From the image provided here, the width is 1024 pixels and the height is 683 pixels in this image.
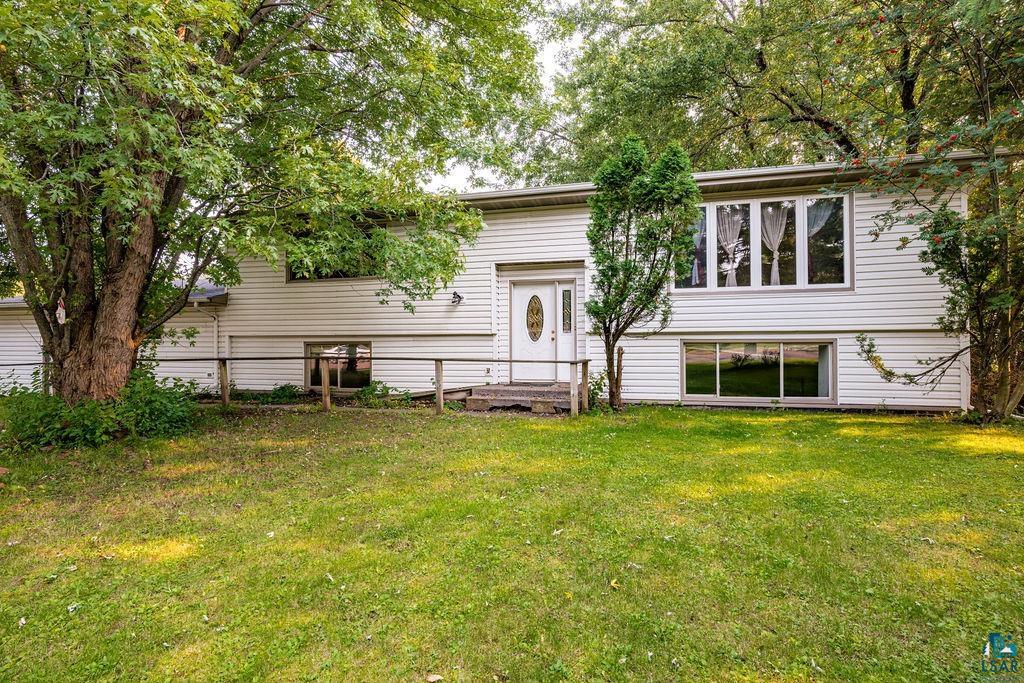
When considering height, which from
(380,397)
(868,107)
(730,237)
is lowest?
(380,397)

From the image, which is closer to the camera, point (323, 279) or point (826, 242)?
point (826, 242)

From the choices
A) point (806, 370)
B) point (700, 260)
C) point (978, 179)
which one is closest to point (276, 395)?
point (700, 260)

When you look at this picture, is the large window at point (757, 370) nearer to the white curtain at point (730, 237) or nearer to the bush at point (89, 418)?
the white curtain at point (730, 237)

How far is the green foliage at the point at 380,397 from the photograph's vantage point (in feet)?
30.9

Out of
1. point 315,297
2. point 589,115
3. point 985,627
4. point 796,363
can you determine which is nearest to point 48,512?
point 985,627

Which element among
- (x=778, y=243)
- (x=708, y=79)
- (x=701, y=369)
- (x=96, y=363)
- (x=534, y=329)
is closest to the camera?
(x=96, y=363)

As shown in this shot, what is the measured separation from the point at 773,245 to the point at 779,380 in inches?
100

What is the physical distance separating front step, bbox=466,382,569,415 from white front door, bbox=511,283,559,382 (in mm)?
661

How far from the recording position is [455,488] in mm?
4383

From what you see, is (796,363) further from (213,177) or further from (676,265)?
(213,177)

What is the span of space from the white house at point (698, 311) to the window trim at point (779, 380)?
3 centimetres

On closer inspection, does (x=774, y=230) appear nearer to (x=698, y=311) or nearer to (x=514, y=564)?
(x=698, y=311)

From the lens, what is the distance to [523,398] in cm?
829

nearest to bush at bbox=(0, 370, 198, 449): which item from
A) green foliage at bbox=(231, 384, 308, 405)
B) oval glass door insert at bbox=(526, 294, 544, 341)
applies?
green foliage at bbox=(231, 384, 308, 405)
